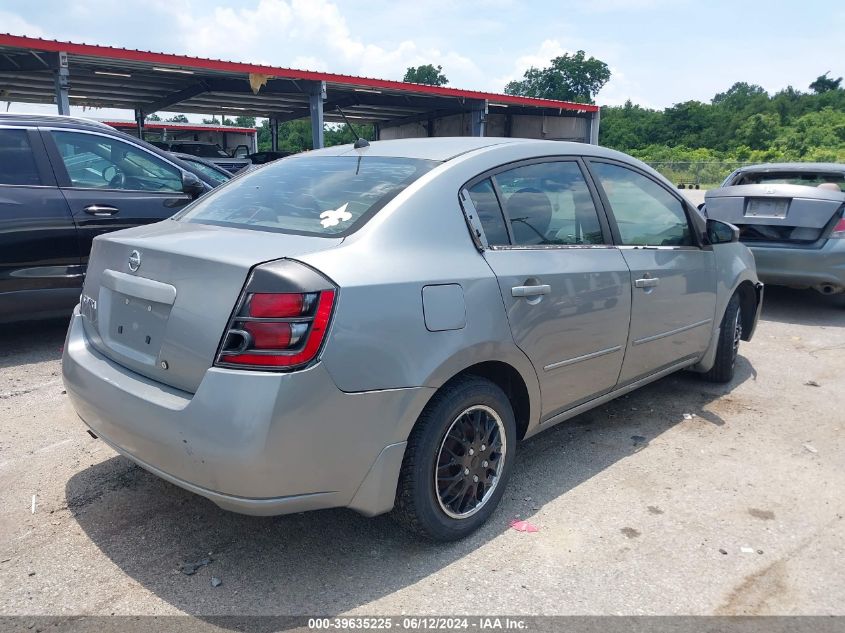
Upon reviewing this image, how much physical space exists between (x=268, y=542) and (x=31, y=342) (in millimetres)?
3808

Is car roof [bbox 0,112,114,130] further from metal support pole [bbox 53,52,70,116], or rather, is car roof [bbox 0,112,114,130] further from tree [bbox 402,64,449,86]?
tree [bbox 402,64,449,86]

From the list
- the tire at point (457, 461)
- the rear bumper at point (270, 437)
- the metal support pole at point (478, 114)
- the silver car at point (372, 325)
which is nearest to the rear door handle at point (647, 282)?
the silver car at point (372, 325)

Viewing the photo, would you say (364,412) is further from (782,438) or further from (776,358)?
(776,358)

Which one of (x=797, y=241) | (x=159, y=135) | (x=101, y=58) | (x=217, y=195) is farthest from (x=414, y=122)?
(x=217, y=195)

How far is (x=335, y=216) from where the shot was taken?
274cm

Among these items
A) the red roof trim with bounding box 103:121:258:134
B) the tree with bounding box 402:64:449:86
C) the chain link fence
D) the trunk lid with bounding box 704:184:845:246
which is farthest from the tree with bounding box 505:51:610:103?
the trunk lid with bounding box 704:184:845:246

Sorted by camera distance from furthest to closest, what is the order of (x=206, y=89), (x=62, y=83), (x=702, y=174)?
(x=702, y=174) → (x=206, y=89) → (x=62, y=83)

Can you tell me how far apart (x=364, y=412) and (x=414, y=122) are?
28.9m

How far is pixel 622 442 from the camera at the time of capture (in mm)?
3850

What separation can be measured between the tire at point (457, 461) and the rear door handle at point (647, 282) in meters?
1.14

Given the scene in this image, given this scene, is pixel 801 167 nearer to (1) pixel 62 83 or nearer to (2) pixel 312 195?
(2) pixel 312 195

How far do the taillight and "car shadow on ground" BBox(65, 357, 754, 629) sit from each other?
2.84 ft

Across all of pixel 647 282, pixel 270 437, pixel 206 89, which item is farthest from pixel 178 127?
pixel 270 437

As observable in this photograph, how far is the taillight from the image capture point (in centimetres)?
222
